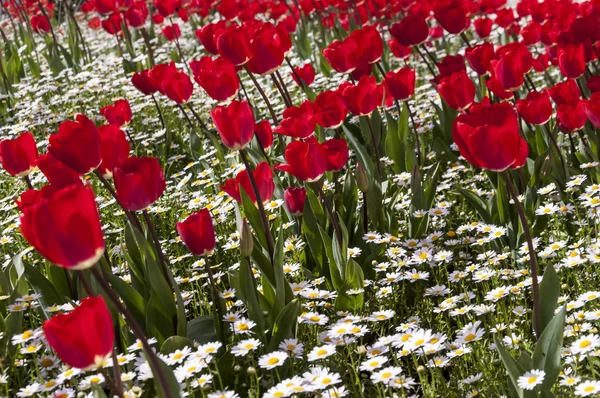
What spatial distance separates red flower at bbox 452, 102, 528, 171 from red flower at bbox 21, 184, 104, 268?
93cm

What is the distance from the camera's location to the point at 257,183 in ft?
8.31

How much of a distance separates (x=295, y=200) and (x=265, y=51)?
2.22 ft

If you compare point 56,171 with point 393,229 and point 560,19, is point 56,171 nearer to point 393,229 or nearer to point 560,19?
point 393,229

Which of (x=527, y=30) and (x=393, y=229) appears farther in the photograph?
(x=527, y=30)

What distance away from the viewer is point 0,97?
554 cm

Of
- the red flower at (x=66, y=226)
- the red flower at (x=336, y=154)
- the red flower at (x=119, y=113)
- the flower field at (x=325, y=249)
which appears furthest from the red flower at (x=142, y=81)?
the red flower at (x=66, y=226)

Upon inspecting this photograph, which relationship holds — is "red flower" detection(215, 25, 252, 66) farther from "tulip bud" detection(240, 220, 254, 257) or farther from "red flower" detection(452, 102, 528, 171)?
"red flower" detection(452, 102, 528, 171)

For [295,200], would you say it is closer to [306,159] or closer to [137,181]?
[306,159]

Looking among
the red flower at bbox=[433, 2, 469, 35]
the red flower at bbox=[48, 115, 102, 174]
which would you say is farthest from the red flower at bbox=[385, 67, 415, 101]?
the red flower at bbox=[48, 115, 102, 174]

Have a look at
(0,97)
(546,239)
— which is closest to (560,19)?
(546,239)

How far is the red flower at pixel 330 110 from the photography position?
9.62ft

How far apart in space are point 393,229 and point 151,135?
99.5 inches

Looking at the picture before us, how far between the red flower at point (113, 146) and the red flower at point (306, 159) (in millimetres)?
494

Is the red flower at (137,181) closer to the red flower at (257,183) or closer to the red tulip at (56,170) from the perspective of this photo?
the red tulip at (56,170)
